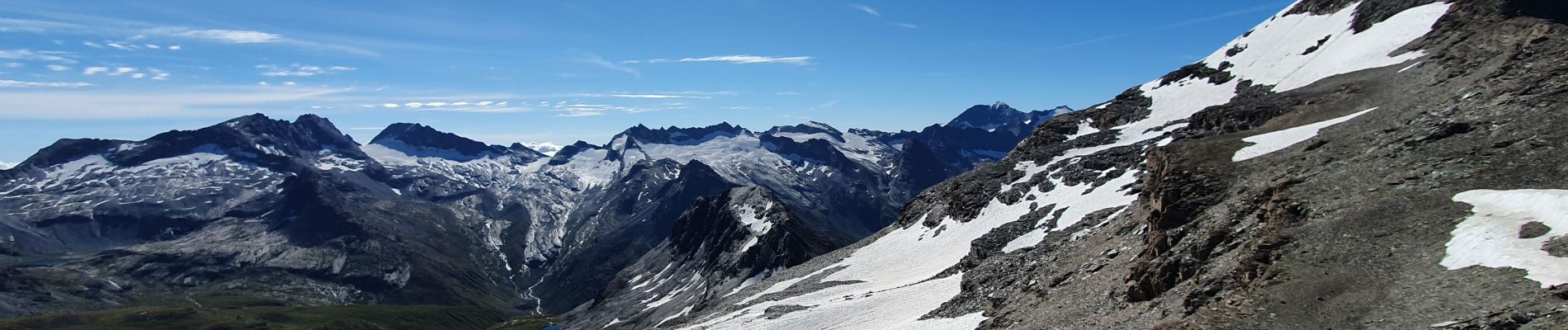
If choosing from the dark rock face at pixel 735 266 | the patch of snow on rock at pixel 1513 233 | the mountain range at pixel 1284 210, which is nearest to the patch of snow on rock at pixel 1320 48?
the mountain range at pixel 1284 210

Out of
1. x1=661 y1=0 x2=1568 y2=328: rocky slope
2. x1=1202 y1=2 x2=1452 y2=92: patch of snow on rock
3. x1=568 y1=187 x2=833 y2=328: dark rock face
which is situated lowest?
x1=568 y1=187 x2=833 y2=328: dark rock face

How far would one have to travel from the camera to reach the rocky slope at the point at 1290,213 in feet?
93.5

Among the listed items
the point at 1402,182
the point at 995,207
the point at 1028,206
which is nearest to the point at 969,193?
the point at 995,207

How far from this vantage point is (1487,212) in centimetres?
3045

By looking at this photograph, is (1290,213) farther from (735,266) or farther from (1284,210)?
(735,266)

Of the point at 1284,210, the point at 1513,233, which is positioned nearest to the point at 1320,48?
the point at 1284,210

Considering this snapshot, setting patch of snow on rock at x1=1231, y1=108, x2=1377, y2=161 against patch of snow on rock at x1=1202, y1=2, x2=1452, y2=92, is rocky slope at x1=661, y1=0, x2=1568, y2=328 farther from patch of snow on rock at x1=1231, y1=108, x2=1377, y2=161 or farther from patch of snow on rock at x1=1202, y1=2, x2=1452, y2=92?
patch of snow on rock at x1=1202, y1=2, x2=1452, y2=92

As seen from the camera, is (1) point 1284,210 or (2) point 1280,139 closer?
(1) point 1284,210

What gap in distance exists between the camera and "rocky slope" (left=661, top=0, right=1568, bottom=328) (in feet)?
93.5

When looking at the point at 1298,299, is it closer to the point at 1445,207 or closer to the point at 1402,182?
the point at 1445,207

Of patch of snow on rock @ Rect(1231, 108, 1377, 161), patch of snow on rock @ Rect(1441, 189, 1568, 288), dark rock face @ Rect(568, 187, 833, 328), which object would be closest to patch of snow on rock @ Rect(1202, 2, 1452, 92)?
patch of snow on rock @ Rect(1231, 108, 1377, 161)

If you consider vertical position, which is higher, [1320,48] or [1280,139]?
[1320,48]

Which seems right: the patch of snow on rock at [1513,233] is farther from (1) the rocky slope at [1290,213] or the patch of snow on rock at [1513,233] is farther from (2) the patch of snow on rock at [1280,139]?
(2) the patch of snow on rock at [1280,139]

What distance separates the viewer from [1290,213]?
119 ft
